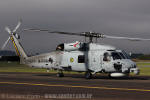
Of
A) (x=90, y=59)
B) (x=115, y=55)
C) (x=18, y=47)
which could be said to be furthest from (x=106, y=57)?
(x=18, y=47)

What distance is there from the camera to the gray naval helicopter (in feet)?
71.9

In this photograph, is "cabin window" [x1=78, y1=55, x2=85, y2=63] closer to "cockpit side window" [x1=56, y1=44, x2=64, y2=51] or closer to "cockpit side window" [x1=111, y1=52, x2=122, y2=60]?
"cockpit side window" [x1=56, y1=44, x2=64, y2=51]

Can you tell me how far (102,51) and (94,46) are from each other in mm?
1020

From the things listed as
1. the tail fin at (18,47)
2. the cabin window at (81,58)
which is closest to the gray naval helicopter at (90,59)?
the cabin window at (81,58)

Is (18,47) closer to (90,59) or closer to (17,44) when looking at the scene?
(17,44)

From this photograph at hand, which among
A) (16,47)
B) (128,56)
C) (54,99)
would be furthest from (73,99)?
(16,47)

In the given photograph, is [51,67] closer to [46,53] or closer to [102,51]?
[46,53]

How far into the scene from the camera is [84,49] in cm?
2461

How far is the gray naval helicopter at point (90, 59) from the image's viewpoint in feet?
71.9

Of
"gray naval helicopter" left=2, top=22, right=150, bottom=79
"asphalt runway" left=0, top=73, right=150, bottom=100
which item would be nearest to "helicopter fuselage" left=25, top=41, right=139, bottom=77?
"gray naval helicopter" left=2, top=22, right=150, bottom=79

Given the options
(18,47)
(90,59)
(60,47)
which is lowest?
(90,59)

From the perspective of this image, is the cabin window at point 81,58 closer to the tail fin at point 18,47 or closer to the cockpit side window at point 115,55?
the cockpit side window at point 115,55

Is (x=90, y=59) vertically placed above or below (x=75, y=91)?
above

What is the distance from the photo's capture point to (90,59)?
24094mm
